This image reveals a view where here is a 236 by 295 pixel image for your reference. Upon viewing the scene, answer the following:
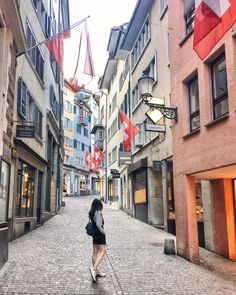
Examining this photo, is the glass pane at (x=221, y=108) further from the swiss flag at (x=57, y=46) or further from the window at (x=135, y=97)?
the window at (x=135, y=97)

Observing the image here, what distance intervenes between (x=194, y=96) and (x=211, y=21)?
3.99m

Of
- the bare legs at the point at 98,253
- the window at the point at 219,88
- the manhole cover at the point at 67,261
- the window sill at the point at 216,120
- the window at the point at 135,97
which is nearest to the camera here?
the bare legs at the point at 98,253

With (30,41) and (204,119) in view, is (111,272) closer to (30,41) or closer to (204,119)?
(204,119)

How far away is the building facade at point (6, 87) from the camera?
9270 mm

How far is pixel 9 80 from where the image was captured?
10359 millimetres

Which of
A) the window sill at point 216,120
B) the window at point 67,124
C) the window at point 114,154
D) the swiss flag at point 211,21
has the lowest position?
the window sill at point 216,120

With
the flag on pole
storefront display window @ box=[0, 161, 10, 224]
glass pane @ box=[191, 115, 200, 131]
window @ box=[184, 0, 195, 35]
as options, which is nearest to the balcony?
the flag on pole

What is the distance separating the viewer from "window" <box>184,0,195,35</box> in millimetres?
11789

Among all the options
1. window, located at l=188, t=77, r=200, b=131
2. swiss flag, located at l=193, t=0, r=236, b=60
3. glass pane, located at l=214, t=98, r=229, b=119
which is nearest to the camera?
swiss flag, located at l=193, t=0, r=236, b=60

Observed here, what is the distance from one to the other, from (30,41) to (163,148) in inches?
307

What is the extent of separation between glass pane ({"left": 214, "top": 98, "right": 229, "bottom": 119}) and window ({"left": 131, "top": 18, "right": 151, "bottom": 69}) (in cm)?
1253

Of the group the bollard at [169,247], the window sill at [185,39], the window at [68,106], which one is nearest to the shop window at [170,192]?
the bollard at [169,247]

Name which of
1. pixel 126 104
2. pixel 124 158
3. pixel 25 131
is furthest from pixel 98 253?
pixel 126 104

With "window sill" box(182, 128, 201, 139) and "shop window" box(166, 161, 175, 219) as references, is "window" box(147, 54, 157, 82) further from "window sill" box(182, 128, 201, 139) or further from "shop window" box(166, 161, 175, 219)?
"window sill" box(182, 128, 201, 139)
